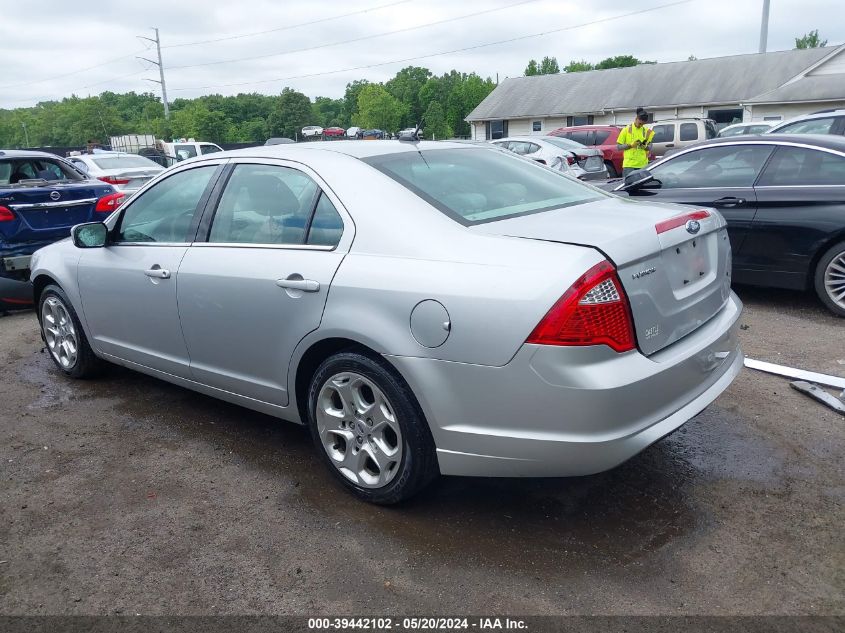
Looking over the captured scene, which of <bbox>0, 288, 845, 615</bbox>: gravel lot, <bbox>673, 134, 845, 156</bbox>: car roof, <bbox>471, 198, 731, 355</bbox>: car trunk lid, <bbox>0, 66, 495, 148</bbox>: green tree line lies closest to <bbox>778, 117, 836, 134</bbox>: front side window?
<bbox>673, 134, 845, 156</bbox>: car roof

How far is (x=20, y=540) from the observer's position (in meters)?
3.18

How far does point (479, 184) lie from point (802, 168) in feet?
13.3

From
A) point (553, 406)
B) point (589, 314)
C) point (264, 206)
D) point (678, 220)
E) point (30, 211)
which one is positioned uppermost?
point (264, 206)

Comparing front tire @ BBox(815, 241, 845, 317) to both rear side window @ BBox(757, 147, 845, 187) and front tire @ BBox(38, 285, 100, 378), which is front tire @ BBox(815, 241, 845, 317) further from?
front tire @ BBox(38, 285, 100, 378)

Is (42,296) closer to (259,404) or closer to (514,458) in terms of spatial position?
(259,404)

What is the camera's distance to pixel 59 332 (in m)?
5.30

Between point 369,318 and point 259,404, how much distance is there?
107cm

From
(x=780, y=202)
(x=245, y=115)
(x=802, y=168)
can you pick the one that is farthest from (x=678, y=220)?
(x=245, y=115)

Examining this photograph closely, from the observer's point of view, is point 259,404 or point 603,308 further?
point 259,404

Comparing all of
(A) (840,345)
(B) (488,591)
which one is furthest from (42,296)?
(A) (840,345)

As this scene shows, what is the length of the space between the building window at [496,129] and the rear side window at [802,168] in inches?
1832

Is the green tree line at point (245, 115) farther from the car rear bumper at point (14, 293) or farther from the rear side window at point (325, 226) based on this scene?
the rear side window at point (325, 226)

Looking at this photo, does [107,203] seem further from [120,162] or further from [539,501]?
[120,162]

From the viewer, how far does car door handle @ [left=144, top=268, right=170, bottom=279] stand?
4016mm
